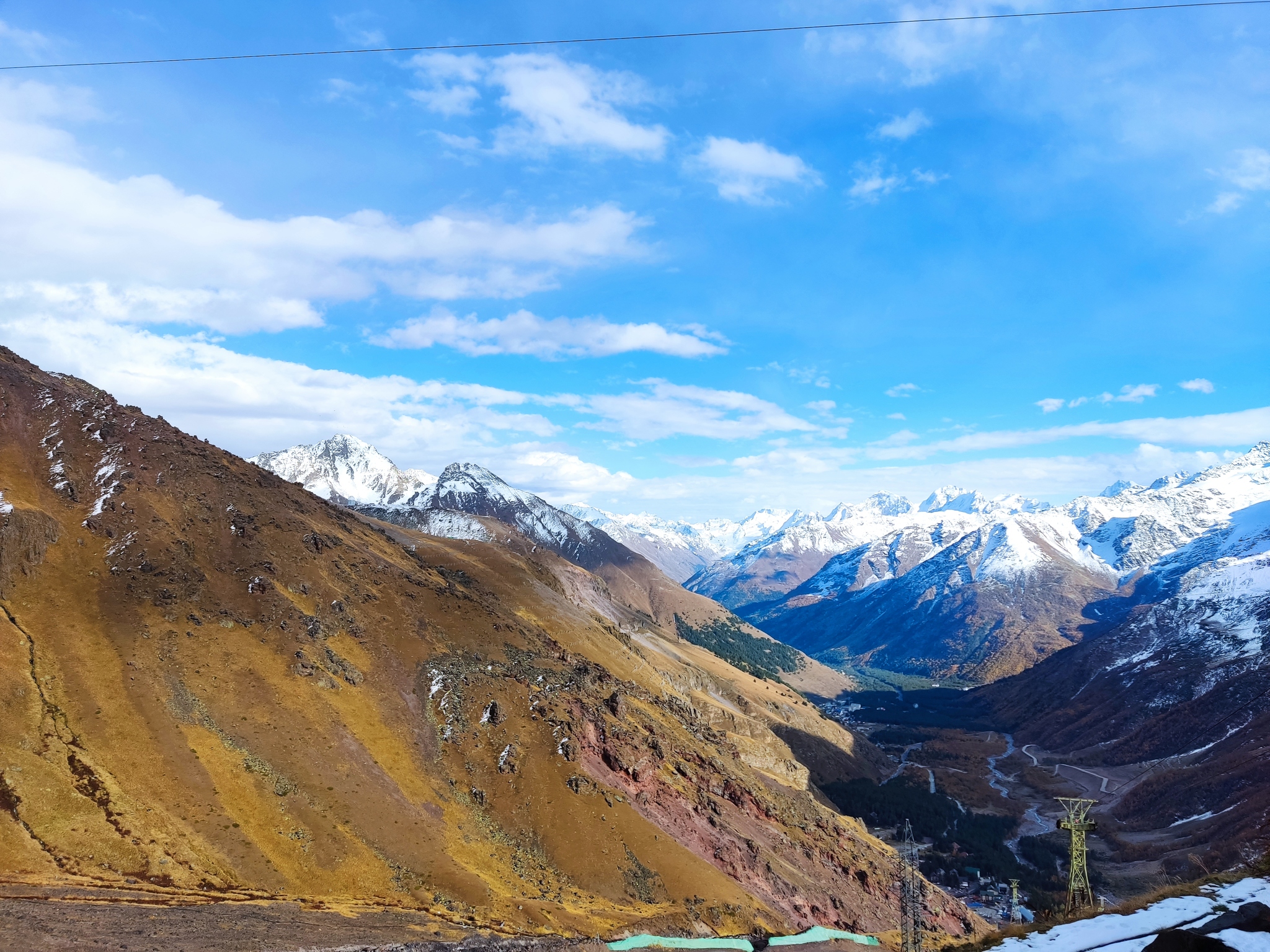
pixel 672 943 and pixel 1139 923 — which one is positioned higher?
pixel 1139 923

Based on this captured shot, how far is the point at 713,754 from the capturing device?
3814 inches

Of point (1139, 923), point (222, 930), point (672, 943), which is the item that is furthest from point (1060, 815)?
point (222, 930)

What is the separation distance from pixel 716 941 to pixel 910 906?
37.2 m

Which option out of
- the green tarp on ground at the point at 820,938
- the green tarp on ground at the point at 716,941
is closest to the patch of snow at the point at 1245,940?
the green tarp on ground at the point at 716,941

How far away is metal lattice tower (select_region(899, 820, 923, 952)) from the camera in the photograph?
198ft

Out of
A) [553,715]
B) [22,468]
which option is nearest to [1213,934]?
[553,715]

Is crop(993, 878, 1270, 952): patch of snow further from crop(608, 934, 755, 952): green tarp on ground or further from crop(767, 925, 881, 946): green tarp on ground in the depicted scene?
crop(767, 925, 881, 946): green tarp on ground

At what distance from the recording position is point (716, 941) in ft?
164

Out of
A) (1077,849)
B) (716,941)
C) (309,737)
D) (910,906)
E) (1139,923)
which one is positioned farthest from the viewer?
(910,906)

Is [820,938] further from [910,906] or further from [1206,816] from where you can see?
[1206,816]

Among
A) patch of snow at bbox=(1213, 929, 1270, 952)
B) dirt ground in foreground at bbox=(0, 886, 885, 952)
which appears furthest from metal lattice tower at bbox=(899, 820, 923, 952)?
patch of snow at bbox=(1213, 929, 1270, 952)

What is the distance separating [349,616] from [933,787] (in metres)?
157

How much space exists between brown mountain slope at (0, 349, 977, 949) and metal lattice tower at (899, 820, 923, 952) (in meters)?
2.80

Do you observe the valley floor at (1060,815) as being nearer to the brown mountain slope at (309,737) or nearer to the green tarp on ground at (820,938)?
the green tarp on ground at (820,938)
